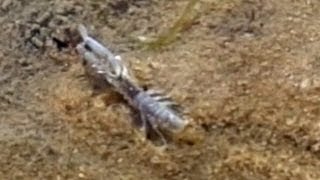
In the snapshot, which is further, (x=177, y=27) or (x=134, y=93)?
(x=177, y=27)

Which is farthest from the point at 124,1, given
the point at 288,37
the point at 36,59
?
the point at 288,37

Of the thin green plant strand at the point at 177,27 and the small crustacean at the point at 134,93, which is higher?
the thin green plant strand at the point at 177,27

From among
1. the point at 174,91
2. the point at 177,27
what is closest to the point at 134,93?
the point at 174,91

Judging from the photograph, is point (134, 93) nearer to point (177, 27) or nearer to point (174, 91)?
point (174, 91)

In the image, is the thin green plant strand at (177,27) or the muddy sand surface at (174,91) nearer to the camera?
the muddy sand surface at (174,91)

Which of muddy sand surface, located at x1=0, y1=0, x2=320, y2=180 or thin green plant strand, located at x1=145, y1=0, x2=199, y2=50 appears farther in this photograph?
thin green plant strand, located at x1=145, y1=0, x2=199, y2=50

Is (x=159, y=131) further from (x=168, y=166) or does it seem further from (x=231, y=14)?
(x=231, y=14)
